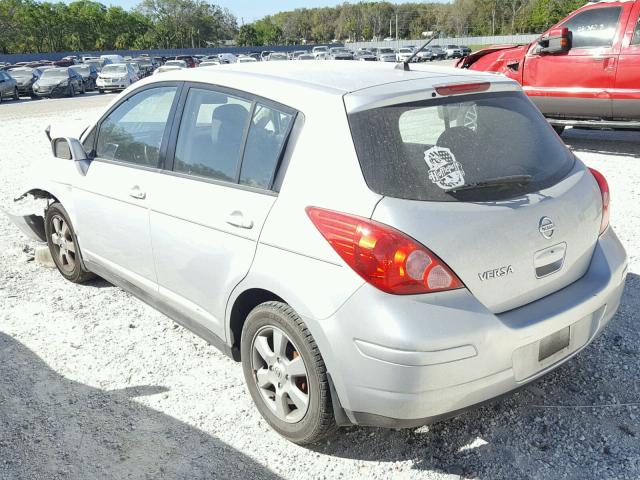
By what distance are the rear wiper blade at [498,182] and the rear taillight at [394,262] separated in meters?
0.35

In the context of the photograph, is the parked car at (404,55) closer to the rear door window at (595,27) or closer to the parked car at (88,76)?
the rear door window at (595,27)

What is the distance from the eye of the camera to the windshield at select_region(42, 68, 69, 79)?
104 feet

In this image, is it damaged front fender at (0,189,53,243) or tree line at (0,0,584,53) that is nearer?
damaged front fender at (0,189,53,243)

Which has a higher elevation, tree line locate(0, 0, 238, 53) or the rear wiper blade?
the rear wiper blade

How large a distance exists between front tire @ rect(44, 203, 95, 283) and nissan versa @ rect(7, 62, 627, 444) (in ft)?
4.78

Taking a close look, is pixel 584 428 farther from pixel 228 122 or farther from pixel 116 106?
pixel 116 106

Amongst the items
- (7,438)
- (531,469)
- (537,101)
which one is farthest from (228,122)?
(537,101)

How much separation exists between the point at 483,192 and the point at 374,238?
0.59m

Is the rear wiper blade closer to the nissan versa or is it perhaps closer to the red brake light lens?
the nissan versa

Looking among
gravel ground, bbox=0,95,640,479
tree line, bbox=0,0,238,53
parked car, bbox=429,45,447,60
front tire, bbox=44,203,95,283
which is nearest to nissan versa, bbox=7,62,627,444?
gravel ground, bbox=0,95,640,479

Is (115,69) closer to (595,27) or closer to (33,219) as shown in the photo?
(595,27)

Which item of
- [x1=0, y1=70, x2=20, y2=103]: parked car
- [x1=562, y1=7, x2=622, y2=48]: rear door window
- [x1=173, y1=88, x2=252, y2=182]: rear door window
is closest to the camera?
[x1=173, y1=88, x2=252, y2=182]: rear door window

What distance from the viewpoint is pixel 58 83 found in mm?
31234

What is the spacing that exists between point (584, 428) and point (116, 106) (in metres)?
3.58
